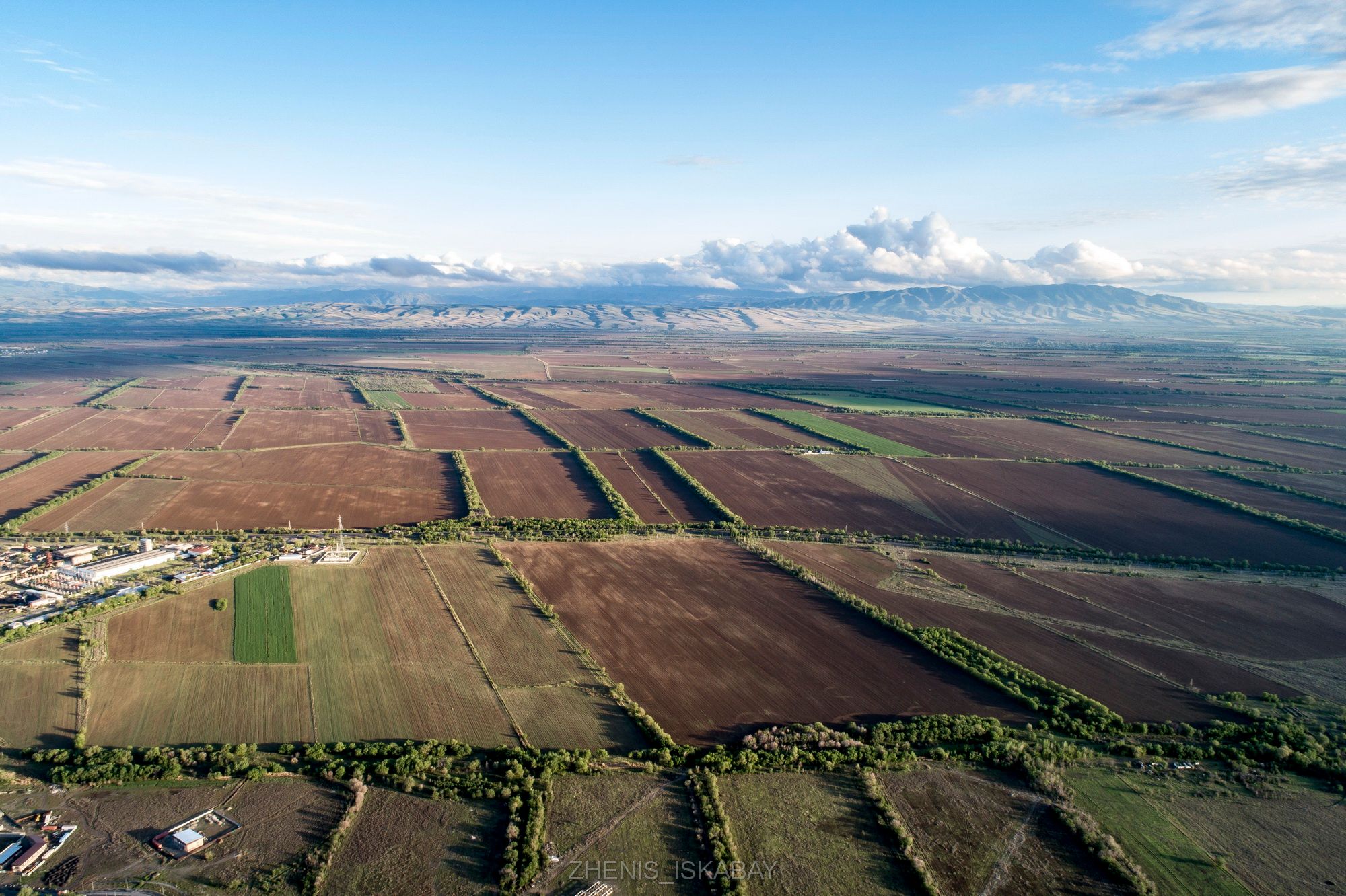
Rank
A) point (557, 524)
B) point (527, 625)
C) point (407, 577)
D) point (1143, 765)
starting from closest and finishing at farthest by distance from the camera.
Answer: point (1143, 765), point (527, 625), point (407, 577), point (557, 524)

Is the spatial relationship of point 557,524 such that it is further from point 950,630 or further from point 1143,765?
point 1143,765

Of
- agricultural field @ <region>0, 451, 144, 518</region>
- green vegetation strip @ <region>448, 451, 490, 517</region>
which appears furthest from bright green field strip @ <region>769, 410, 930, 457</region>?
agricultural field @ <region>0, 451, 144, 518</region>

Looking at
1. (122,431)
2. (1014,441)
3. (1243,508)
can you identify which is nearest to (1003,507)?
(1243,508)

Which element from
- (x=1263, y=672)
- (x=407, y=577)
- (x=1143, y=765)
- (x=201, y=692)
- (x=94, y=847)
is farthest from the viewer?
(x=407, y=577)

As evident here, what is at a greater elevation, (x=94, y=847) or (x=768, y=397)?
(x=768, y=397)

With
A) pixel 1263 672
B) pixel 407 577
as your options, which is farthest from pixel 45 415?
pixel 1263 672

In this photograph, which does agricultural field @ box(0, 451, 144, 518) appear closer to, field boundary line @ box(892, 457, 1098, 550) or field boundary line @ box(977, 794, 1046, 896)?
field boundary line @ box(977, 794, 1046, 896)

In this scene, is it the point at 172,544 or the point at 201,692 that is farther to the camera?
the point at 172,544
